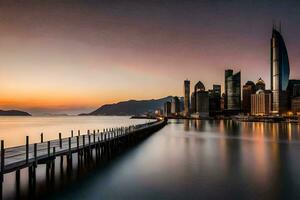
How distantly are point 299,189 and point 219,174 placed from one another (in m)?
6.80

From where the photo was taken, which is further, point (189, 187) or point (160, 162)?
point (160, 162)

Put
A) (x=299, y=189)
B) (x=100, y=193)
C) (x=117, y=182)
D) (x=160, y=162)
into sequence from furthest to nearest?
(x=160, y=162) → (x=117, y=182) → (x=299, y=189) → (x=100, y=193)

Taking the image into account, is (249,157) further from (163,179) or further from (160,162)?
(163,179)

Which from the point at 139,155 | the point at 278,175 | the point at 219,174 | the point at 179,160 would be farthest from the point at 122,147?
the point at 278,175

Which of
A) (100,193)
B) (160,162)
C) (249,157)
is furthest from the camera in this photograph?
(249,157)

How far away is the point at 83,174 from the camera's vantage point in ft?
86.7

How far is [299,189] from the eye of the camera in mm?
22641

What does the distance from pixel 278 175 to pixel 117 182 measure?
13777 mm

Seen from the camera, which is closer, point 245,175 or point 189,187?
point 189,187

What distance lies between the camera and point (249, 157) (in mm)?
38969

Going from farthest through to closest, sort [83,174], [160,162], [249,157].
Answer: [249,157] < [160,162] < [83,174]

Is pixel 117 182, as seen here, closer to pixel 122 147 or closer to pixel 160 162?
pixel 160 162

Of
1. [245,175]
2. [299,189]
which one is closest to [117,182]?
[245,175]

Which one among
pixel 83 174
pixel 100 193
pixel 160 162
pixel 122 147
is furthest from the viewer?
pixel 122 147
